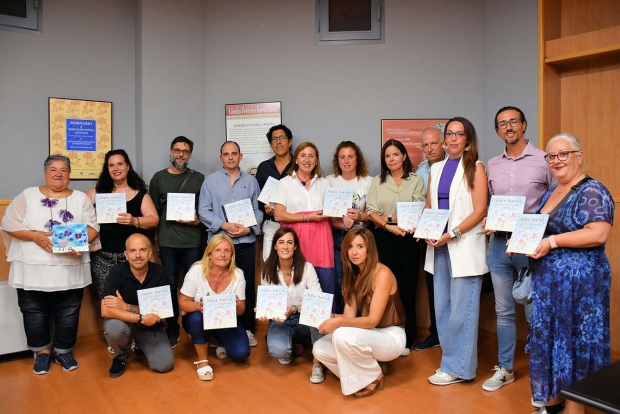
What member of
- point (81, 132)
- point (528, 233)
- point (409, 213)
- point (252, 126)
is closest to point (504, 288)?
point (528, 233)

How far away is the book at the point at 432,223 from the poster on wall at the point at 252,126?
84.4 inches

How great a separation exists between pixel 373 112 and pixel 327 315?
7.74 feet

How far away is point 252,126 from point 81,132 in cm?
157

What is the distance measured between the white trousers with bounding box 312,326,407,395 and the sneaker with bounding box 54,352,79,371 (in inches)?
71.2

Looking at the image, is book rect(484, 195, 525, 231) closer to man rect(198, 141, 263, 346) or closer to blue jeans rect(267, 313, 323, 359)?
blue jeans rect(267, 313, 323, 359)

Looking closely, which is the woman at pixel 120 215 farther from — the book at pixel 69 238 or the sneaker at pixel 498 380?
the sneaker at pixel 498 380

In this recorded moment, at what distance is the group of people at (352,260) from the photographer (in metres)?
2.37

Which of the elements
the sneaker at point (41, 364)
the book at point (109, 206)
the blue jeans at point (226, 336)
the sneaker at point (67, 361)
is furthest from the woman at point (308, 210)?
the sneaker at point (41, 364)

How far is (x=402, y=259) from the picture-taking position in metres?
3.67

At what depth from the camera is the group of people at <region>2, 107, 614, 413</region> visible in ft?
7.79

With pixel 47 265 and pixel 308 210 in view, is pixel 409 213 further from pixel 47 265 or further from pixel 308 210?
pixel 47 265

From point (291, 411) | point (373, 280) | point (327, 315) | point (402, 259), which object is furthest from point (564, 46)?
point (291, 411)

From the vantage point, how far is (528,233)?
8.04ft

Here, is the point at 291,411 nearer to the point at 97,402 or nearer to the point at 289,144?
the point at 97,402
